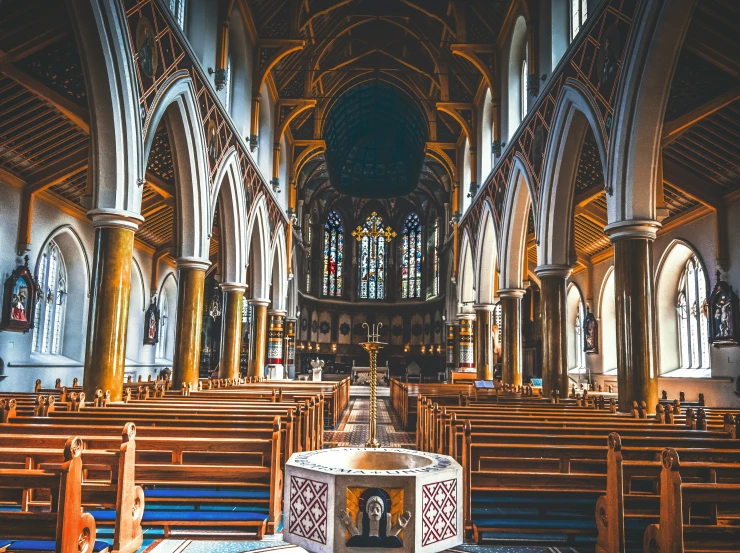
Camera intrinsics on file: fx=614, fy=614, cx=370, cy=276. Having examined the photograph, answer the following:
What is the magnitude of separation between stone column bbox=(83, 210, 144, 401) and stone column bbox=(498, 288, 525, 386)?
Result: 973cm

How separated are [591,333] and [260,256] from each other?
1073cm

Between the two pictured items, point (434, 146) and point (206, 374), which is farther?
point (206, 374)

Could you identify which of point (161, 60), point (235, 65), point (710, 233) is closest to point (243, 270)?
point (235, 65)

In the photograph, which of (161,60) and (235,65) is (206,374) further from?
(161,60)

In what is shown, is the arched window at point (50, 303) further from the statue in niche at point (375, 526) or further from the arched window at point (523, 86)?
the statue in niche at point (375, 526)

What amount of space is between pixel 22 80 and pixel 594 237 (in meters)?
15.0

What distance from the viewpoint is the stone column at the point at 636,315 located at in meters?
8.21

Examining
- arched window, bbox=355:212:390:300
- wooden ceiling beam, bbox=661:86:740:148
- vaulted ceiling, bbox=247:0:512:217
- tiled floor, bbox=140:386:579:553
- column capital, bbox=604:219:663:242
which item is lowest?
tiled floor, bbox=140:386:579:553

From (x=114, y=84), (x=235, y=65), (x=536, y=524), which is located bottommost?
(x=536, y=524)

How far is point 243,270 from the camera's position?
15.5 m

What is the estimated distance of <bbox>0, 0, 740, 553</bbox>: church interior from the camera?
401 cm

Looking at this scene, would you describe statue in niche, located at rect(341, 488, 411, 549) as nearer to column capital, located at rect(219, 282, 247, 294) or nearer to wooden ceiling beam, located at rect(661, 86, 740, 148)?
wooden ceiling beam, located at rect(661, 86, 740, 148)

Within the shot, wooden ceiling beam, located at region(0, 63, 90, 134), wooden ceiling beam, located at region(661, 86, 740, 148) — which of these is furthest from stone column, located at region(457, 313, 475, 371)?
wooden ceiling beam, located at region(0, 63, 90, 134)

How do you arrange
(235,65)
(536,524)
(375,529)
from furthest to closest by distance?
1. (235,65)
2. (536,524)
3. (375,529)
